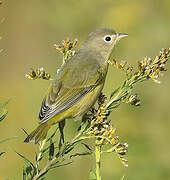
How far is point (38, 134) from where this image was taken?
3.10 metres

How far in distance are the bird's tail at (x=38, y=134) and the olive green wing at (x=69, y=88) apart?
0.88ft

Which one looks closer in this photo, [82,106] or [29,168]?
[29,168]

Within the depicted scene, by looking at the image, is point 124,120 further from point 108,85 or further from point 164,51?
point 164,51

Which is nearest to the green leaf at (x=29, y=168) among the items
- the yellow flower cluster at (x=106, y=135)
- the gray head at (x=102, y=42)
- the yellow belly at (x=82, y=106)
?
the yellow flower cluster at (x=106, y=135)

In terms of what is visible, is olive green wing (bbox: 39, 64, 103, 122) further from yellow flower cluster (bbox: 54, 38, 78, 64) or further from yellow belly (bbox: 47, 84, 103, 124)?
yellow flower cluster (bbox: 54, 38, 78, 64)

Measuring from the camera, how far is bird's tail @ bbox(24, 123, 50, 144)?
9.60ft

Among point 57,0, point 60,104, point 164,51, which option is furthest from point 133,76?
point 57,0

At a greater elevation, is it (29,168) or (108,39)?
(108,39)

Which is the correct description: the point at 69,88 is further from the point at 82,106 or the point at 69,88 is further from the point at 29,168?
the point at 29,168

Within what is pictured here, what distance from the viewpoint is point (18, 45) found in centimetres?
1127

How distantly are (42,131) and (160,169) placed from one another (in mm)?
1464

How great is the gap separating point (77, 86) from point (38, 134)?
1.17 meters

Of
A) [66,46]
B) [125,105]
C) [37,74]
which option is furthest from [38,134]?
[125,105]

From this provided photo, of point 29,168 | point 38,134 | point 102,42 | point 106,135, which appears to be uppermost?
point 102,42
